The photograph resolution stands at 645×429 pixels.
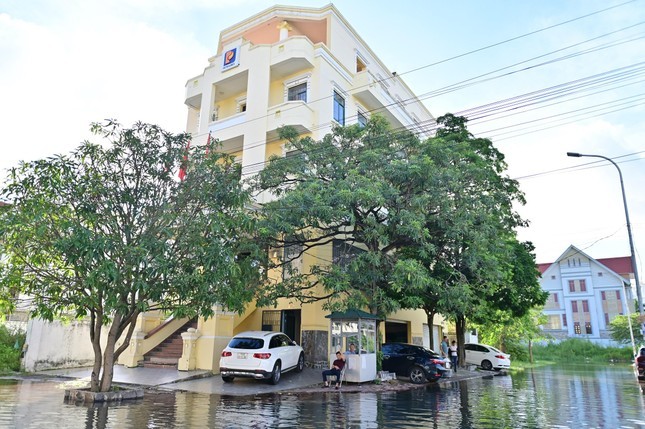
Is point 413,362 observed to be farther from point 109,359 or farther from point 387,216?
point 109,359

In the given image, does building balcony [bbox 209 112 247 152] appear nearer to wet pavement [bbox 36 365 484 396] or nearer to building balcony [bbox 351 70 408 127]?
building balcony [bbox 351 70 408 127]

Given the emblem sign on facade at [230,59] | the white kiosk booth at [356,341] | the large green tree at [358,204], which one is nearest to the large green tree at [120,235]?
the large green tree at [358,204]

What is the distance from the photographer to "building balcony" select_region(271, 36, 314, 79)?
23328 mm

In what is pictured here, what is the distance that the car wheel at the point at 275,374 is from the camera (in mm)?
14773

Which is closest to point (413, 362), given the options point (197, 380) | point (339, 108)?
point (197, 380)

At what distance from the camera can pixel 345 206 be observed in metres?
15.3

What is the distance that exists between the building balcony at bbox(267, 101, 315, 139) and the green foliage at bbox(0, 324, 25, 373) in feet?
45.9

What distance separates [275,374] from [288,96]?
15119 mm

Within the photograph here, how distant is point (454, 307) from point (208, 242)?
392 inches

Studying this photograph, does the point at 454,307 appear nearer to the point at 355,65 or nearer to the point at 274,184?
the point at 274,184

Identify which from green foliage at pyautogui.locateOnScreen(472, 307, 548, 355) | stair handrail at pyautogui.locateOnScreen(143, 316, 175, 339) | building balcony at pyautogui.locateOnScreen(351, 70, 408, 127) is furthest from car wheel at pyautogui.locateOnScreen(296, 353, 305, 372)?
green foliage at pyautogui.locateOnScreen(472, 307, 548, 355)

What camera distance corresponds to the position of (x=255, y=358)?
567 inches

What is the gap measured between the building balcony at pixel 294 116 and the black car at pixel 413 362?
10818 millimetres

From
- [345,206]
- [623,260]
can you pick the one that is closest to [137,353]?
[345,206]
